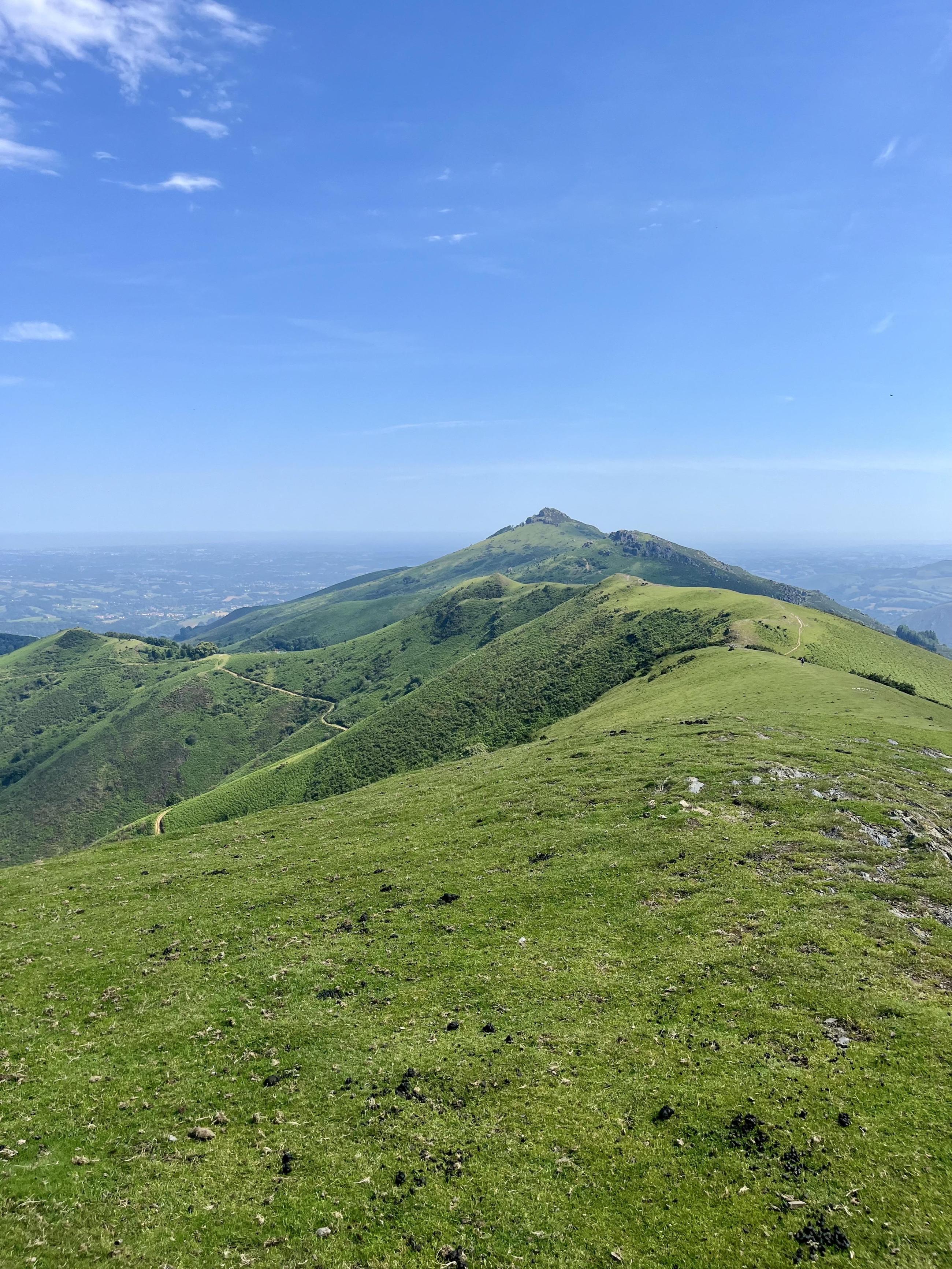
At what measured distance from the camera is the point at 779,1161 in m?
14.0

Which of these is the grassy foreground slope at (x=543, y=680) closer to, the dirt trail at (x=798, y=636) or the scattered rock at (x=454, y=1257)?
the dirt trail at (x=798, y=636)

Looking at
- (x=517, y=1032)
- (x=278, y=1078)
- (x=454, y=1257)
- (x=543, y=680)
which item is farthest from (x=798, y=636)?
(x=454, y=1257)

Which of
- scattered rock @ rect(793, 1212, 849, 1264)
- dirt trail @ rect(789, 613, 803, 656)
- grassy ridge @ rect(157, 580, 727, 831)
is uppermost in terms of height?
dirt trail @ rect(789, 613, 803, 656)

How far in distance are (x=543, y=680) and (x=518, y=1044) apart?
98.7 m

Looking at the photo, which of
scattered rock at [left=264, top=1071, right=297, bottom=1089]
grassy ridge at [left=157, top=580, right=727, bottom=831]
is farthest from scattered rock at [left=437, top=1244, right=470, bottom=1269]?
grassy ridge at [left=157, top=580, right=727, bottom=831]

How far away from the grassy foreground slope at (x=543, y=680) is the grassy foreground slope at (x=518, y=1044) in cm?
6106

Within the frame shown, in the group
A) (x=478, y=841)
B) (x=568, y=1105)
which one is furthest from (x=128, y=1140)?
(x=478, y=841)

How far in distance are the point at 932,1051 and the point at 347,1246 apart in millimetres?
16874

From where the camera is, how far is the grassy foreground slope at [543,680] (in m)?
97.1

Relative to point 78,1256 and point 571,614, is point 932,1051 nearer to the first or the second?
point 78,1256

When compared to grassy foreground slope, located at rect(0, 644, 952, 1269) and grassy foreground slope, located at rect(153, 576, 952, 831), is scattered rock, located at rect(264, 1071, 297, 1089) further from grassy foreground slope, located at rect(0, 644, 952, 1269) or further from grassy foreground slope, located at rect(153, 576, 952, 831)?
grassy foreground slope, located at rect(153, 576, 952, 831)

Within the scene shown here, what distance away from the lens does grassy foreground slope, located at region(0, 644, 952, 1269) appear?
43.5 ft

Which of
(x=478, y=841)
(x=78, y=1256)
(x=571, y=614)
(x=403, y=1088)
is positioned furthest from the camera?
(x=571, y=614)

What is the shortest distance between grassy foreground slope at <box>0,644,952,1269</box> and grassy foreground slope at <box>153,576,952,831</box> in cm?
6106
